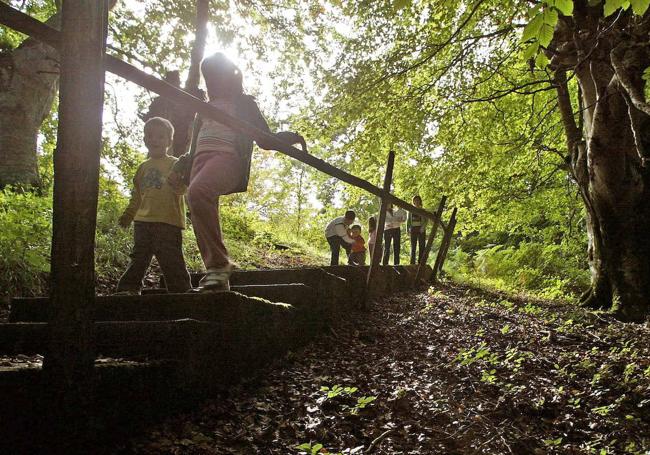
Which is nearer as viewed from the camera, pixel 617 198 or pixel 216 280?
pixel 216 280

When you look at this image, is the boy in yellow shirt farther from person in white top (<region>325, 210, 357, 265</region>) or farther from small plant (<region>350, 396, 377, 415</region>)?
person in white top (<region>325, 210, 357, 265</region>)

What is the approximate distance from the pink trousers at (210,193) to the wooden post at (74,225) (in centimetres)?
117

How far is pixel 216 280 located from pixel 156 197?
1.00m

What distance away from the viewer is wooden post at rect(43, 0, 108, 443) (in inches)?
68.4

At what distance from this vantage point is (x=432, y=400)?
10.2 ft

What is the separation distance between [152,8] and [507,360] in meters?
11.4

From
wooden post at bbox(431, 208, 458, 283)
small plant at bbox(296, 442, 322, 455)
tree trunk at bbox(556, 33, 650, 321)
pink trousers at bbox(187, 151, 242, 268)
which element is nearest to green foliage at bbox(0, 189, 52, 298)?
pink trousers at bbox(187, 151, 242, 268)

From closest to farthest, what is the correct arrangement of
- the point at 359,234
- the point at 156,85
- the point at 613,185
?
1. the point at 156,85
2. the point at 613,185
3. the point at 359,234

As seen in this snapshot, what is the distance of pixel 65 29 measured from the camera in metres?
1.80

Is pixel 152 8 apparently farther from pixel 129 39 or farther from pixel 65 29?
pixel 65 29

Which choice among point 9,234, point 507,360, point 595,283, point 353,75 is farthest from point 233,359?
point 595,283

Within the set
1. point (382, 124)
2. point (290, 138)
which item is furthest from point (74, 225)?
point (382, 124)

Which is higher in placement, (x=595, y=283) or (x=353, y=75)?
(x=353, y=75)

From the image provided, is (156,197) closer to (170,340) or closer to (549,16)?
(170,340)
